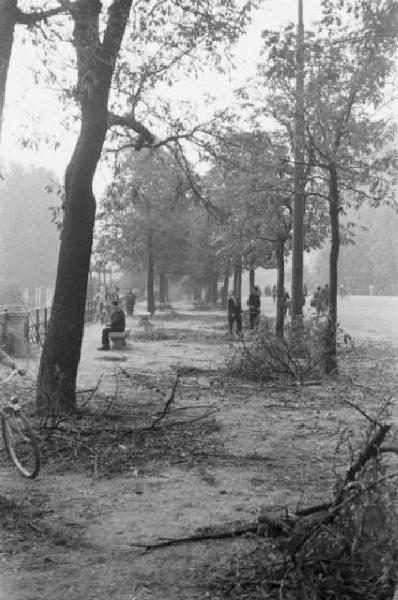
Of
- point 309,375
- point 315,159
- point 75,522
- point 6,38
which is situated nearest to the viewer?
point 75,522

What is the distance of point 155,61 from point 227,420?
5.73 meters

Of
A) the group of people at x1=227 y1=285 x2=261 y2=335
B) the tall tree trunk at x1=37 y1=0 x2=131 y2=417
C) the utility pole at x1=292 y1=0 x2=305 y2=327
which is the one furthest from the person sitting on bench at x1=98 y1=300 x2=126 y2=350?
the tall tree trunk at x1=37 y1=0 x2=131 y2=417

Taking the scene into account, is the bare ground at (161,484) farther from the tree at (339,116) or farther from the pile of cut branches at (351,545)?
the tree at (339,116)

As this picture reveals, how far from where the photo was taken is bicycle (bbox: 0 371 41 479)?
22.0ft

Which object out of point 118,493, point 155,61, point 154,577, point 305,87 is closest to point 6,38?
point 155,61

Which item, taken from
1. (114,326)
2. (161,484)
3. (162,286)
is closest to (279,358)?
(161,484)

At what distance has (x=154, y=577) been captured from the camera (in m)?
4.46

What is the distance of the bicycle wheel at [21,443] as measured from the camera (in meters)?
6.70

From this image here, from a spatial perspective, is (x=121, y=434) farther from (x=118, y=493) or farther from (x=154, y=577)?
(x=154, y=577)

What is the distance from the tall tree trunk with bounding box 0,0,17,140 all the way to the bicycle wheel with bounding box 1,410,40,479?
129 inches

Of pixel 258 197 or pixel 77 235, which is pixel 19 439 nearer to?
pixel 77 235

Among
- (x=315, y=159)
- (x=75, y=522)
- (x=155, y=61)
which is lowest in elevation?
(x=75, y=522)

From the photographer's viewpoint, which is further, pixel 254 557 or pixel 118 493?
pixel 118 493

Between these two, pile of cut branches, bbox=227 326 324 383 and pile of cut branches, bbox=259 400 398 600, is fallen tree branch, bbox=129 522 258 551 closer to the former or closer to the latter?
pile of cut branches, bbox=259 400 398 600
